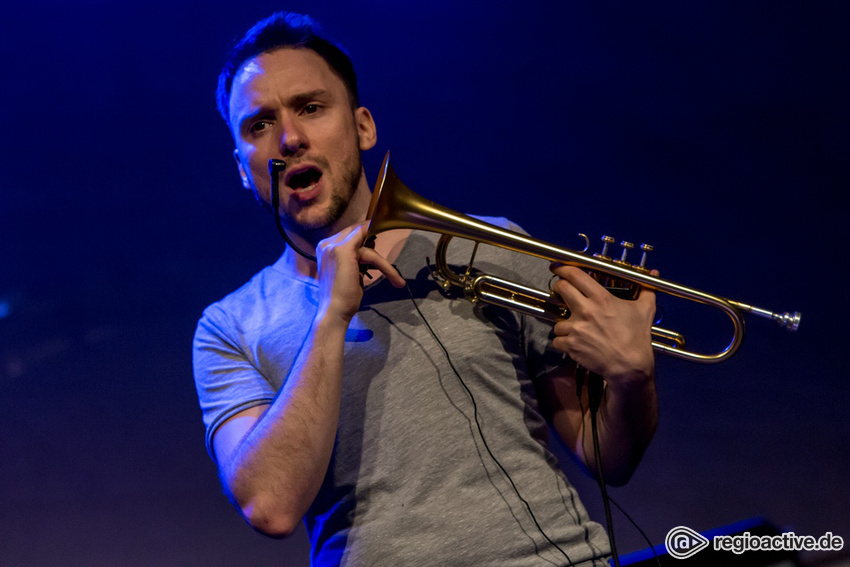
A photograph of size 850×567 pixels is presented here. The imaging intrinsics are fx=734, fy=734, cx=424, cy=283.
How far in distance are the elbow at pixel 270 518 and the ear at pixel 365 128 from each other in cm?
98

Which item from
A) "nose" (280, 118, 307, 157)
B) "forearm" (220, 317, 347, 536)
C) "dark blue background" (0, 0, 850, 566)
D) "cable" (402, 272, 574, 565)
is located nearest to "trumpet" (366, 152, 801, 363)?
"cable" (402, 272, 574, 565)

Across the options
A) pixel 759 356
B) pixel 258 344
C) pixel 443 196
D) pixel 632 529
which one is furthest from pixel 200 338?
pixel 759 356

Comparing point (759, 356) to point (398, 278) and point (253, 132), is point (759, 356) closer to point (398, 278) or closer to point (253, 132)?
point (398, 278)

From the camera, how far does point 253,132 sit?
1.89 metres

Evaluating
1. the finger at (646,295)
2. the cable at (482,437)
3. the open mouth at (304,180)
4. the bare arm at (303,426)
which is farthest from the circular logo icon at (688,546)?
the open mouth at (304,180)

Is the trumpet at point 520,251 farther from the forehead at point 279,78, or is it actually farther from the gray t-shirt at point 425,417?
the forehead at point 279,78

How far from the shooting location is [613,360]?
5.26 ft

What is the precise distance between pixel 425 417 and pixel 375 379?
149mm

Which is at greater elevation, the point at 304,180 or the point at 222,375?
the point at 304,180

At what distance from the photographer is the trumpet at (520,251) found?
5.57ft

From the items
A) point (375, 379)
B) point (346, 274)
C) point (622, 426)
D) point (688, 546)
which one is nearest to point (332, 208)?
point (346, 274)

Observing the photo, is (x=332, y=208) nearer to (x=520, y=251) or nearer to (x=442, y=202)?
(x=520, y=251)

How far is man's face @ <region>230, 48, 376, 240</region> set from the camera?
1.83m

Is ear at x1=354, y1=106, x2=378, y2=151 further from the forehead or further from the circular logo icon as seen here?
the circular logo icon
